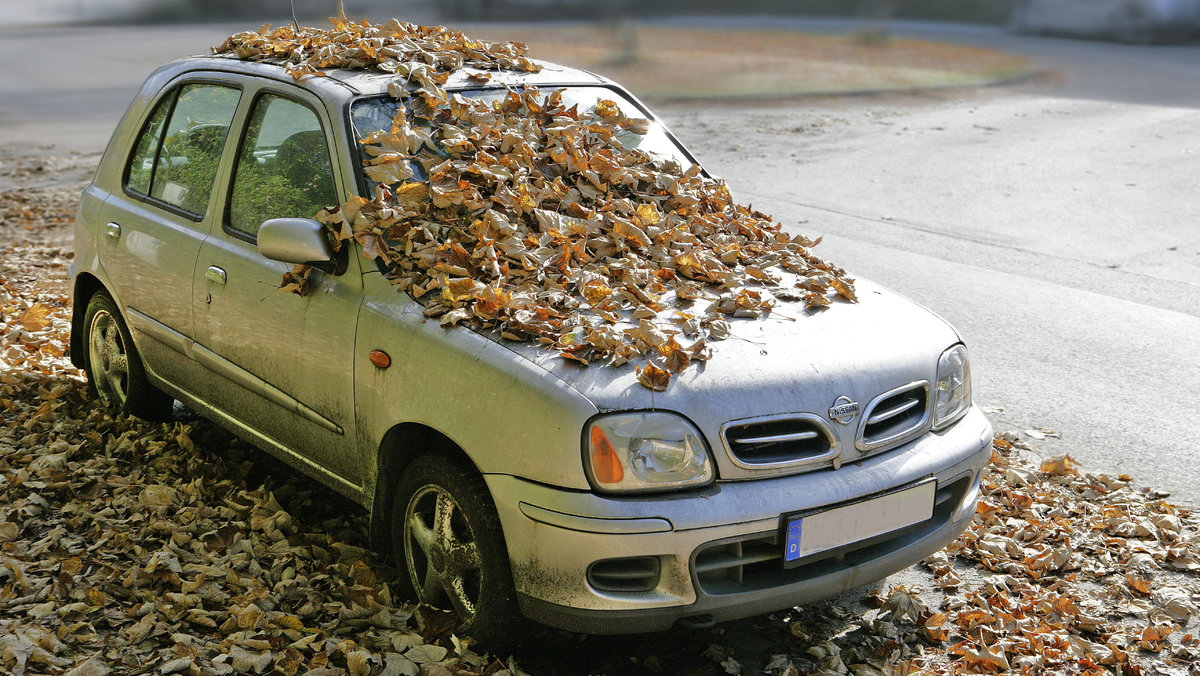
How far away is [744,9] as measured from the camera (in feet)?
110

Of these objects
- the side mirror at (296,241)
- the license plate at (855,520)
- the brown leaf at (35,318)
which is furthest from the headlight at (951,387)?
the brown leaf at (35,318)

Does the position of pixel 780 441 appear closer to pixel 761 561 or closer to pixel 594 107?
pixel 761 561

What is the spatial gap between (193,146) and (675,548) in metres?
2.93

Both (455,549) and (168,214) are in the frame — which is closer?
(455,549)

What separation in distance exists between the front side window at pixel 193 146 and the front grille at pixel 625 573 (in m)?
2.45

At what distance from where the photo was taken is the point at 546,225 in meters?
4.14

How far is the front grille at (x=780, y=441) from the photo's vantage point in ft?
10.6

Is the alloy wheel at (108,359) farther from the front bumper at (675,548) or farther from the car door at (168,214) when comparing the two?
the front bumper at (675,548)

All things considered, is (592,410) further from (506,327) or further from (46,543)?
(46,543)

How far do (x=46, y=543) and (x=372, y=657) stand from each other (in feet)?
5.25

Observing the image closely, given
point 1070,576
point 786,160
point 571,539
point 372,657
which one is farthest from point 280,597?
point 786,160

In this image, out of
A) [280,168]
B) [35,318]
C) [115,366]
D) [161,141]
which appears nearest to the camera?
[280,168]

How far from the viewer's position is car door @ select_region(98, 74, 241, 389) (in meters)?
4.64

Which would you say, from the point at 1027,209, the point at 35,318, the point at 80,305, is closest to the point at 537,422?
the point at 80,305
